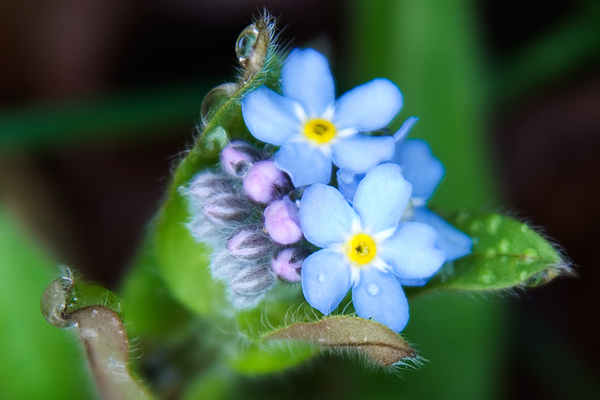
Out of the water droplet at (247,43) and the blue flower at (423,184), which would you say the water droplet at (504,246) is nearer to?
the blue flower at (423,184)

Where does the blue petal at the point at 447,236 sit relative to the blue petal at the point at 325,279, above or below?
above

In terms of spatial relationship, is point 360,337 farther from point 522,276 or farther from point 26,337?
point 26,337

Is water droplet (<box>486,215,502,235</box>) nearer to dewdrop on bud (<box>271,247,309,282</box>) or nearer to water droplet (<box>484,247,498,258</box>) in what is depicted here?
water droplet (<box>484,247,498,258</box>)

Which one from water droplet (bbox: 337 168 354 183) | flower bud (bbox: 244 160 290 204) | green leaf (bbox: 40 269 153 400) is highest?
water droplet (bbox: 337 168 354 183)

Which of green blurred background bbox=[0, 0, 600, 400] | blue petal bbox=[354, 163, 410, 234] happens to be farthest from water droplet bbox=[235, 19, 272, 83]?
green blurred background bbox=[0, 0, 600, 400]

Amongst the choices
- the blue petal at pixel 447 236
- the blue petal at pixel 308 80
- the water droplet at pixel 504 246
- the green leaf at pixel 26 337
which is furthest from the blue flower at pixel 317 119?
the green leaf at pixel 26 337

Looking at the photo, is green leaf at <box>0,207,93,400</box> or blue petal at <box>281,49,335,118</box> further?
green leaf at <box>0,207,93,400</box>

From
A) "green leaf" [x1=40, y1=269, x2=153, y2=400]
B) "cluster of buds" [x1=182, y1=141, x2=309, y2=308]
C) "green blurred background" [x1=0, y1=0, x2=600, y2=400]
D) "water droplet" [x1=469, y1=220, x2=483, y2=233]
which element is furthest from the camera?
"green blurred background" [x1=0, y1=0, x2=600, y2=400]
